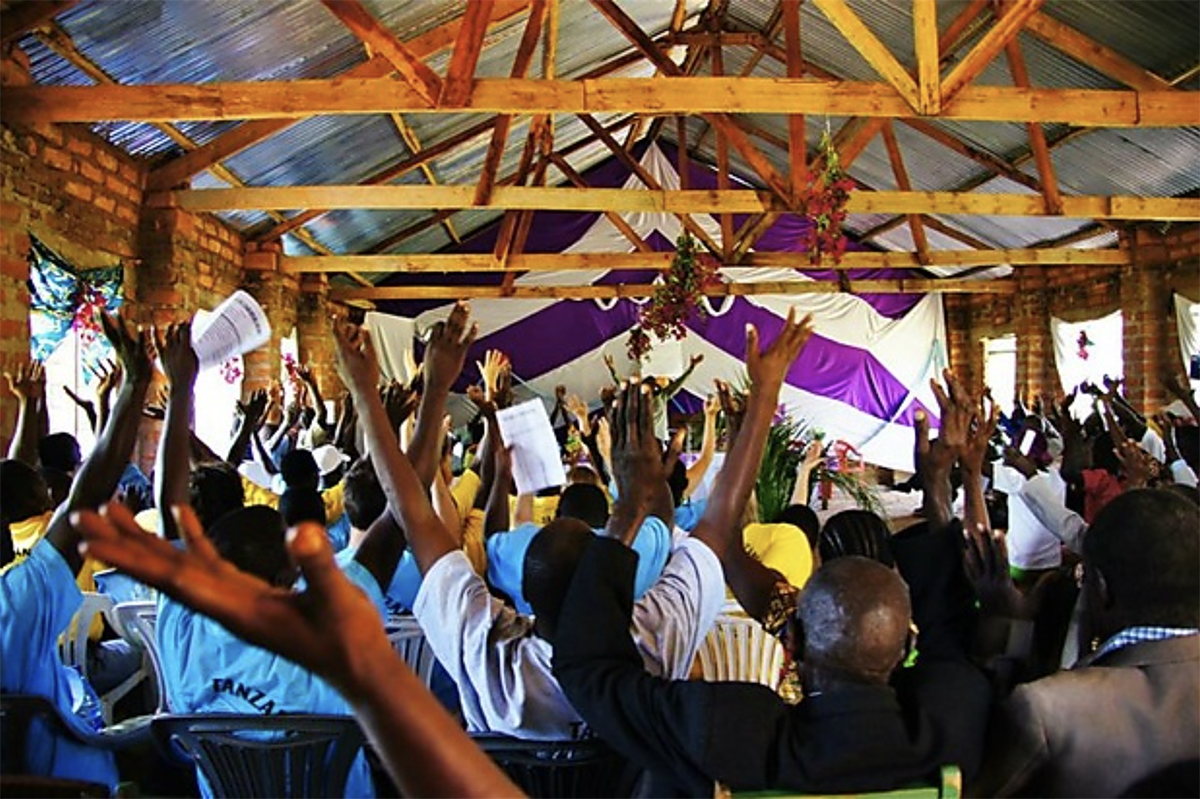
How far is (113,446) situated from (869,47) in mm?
4272

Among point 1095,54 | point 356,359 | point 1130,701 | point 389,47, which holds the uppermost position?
point 1095,54

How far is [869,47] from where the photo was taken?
514 cm

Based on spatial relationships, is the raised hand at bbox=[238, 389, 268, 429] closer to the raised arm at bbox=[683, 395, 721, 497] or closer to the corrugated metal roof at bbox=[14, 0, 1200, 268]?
the raised arm at bbox=[683, 395, 721, 497]

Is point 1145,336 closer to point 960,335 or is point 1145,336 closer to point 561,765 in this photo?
point 960,335

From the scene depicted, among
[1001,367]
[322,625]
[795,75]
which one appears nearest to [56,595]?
[322,625]

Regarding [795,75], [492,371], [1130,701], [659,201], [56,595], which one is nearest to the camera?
[1130,701]

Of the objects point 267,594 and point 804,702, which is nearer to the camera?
point 267,594

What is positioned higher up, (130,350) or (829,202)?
(829,202)

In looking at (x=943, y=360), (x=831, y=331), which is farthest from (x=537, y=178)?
(x=943, y=360)

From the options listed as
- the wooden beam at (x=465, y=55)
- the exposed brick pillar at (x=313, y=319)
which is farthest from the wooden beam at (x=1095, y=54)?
the exposed brick pillar at (x=313, y=319)

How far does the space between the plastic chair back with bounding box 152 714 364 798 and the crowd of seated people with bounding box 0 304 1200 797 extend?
0.11 m

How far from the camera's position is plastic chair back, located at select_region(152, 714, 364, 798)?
5.96 feet

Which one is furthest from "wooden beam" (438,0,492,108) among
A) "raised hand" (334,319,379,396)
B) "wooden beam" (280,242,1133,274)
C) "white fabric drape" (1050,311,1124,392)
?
"white fabric drape" (1050,311,1124,392)

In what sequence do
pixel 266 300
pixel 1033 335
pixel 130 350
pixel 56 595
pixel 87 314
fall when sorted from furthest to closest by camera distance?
pixel 1033 335 → pixel 266 300 → pixel 87 314 → pixel 130 350 → pixel 56 595
